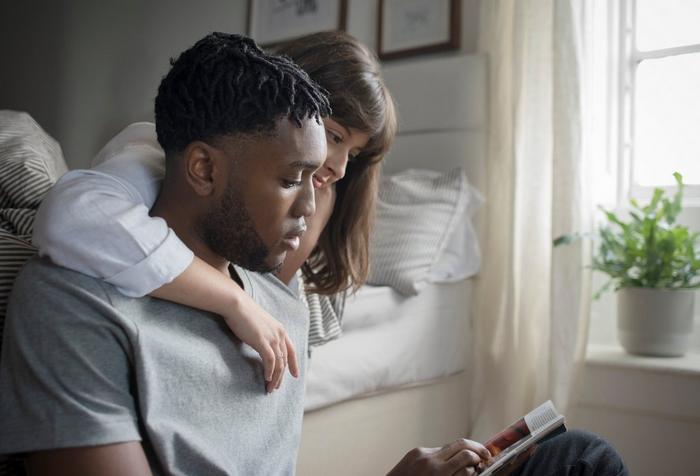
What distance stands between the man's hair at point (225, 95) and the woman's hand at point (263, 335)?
0.19 metres

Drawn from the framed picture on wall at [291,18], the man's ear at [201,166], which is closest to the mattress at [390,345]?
the man's ear at [201,166]

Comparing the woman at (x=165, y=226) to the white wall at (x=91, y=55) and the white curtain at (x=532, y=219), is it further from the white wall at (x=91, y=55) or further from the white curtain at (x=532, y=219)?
the white wall at (x=91, y=55)

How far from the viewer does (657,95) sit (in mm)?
2457

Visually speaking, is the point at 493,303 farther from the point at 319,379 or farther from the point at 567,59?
the point at 319,379

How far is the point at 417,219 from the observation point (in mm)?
2010

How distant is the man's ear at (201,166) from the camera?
0.77m

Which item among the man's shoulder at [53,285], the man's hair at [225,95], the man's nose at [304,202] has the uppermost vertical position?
the man's hair at [225,95]

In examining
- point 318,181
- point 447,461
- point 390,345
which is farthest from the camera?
point 390,345

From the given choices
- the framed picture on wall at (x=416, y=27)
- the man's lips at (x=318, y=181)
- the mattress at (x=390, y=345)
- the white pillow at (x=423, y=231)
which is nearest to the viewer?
the man's lips at (x=318, y=181)

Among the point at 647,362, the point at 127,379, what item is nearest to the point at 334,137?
the point at 127,379

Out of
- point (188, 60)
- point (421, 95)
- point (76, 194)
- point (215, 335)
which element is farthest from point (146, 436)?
point (421, 95)

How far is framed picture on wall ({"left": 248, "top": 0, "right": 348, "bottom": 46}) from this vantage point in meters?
2.98

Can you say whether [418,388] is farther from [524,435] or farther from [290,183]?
[290,183]

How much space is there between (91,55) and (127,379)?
361 centimetres
